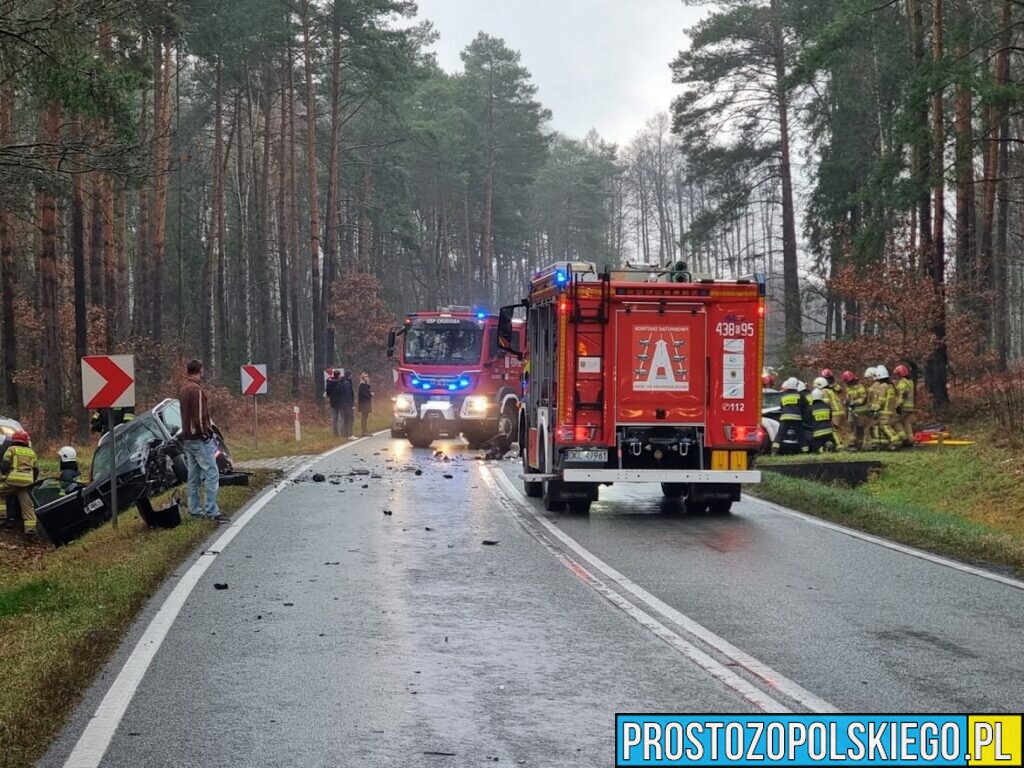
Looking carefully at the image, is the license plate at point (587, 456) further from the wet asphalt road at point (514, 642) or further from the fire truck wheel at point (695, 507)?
the fire truck wheel at point (695, 507)

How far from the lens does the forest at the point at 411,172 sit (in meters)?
23.0

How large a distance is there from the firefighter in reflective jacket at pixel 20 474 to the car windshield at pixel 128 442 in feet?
2.88

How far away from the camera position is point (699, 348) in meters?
15.2

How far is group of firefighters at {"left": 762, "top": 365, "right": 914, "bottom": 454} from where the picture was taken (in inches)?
891

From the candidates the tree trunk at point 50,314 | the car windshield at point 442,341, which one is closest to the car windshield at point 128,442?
the tree trunk at point 50,314

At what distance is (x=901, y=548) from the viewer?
39.9ft

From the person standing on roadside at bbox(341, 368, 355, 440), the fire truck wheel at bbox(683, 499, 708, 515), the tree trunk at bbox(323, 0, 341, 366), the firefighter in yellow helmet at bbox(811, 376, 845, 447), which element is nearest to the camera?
the fire truck wheel at bbox(683, 499, 708, 515)

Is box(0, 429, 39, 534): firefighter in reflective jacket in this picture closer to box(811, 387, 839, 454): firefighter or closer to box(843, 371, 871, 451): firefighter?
box(811, 387, 839, 454): firefighter

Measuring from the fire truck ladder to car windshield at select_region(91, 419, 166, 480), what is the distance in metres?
6.37

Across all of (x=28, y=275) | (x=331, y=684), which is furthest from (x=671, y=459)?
(x=28, y=275)

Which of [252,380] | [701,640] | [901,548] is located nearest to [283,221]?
[252,380]

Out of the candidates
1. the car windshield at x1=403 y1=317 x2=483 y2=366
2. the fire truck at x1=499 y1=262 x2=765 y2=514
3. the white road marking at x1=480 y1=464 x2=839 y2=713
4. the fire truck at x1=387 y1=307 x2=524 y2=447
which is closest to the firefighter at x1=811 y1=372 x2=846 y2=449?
the fire truck at x1=387 y1=307 x2=524 y2=447

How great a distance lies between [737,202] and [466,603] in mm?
37939

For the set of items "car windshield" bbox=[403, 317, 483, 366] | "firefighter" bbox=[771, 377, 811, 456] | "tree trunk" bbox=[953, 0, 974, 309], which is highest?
"tree trunk" bbox=[953, 0, 974, 309]
